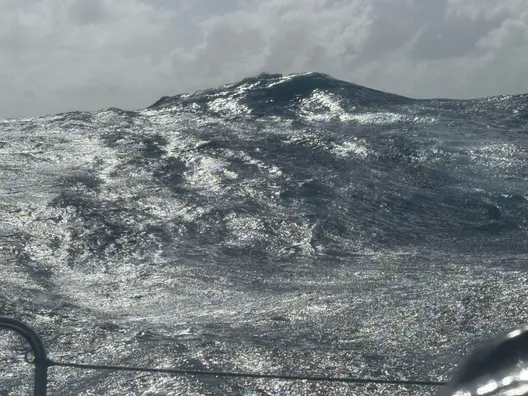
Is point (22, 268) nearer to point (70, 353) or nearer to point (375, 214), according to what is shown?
point (70, 353)

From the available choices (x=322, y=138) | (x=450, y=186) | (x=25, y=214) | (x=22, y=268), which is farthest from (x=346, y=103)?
(x=22, y=268)

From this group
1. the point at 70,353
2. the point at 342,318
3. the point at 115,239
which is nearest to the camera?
the point at 70,353

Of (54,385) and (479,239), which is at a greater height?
(479,239)

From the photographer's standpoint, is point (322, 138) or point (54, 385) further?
point (322, 138)

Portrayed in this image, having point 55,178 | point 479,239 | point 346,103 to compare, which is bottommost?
point 479,239

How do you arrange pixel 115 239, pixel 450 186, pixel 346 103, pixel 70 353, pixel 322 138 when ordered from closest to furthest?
pixel 70 353 → pixel 115 239 → pixel 450 186 → pixel 322 138 → pixel 346 103

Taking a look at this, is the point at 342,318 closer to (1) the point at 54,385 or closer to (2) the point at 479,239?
(1) the point at 54,385
